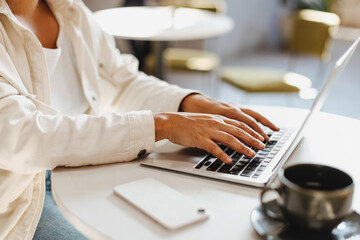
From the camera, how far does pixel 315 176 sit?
2.07 ft

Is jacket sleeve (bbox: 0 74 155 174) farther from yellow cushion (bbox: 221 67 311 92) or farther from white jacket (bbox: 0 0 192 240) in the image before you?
yellow cushion (bbox: 221 67 311 92)

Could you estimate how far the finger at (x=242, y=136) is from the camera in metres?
0.91

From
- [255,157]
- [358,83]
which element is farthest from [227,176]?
[358,83]

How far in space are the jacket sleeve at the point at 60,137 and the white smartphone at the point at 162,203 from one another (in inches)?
4.5

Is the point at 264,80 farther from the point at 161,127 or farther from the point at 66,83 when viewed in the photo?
the point at 161,127

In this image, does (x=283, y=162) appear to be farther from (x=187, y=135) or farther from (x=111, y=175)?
(x=111, y=175)

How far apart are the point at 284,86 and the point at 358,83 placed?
83.5 inches

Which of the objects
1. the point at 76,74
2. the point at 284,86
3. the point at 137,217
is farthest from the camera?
the point at 284,86

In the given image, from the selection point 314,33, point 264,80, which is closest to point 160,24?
point 264,80

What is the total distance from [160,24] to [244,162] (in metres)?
2.08

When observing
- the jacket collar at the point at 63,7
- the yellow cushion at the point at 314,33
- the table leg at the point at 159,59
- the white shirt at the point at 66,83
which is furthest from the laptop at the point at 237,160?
the table leg at the point at 159,59

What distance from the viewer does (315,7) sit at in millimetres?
6125

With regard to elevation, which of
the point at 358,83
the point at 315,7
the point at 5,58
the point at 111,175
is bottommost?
the point at 358,83

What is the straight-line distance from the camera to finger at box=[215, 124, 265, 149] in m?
0.91
